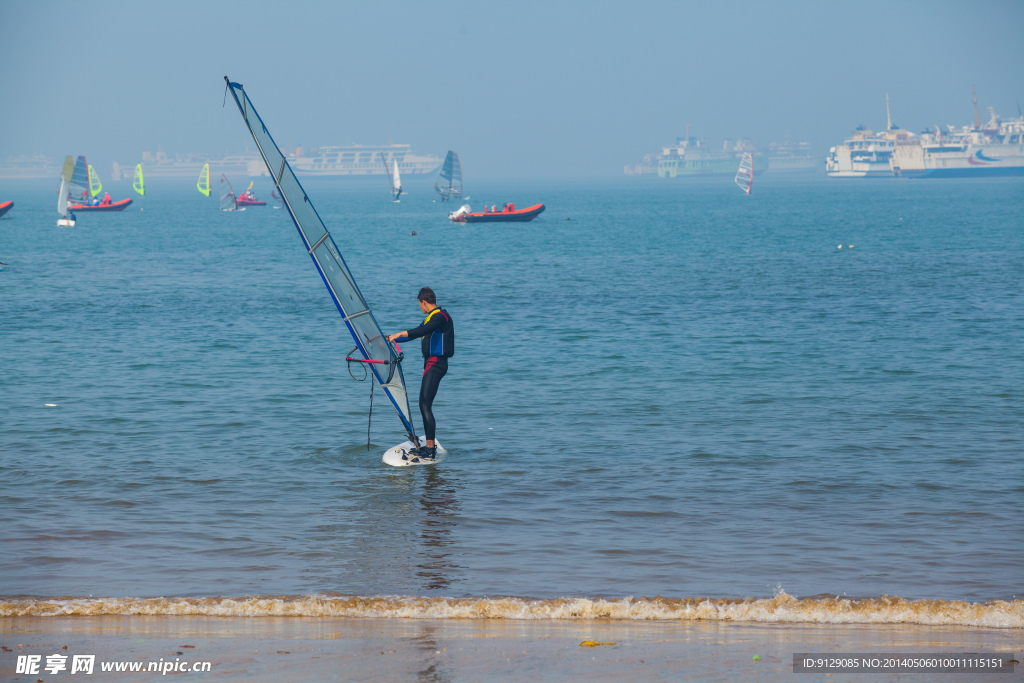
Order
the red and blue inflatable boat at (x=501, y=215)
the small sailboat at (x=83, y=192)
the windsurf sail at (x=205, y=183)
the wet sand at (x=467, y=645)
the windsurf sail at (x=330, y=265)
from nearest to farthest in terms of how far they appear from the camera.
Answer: the wet sand at (x=467, y=645) < the windsurf sail at (x=330, y=265) < the red and blue inflatable boat at (x=501, y=215) < the small sailboat at (x=83, y=192) < the windsurf sail at (x=205, y=183)

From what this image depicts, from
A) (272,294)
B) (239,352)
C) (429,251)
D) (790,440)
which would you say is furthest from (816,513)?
(429,251)

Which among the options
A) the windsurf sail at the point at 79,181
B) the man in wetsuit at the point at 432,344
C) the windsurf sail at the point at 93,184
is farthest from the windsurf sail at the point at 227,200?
the man in wetsuit at the point at 432,344

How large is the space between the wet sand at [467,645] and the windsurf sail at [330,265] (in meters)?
4.25

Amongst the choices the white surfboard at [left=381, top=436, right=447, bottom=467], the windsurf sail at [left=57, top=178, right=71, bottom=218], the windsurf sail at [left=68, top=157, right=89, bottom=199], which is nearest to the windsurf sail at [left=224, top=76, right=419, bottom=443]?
the white surfboard at [left=381, top=436, right=447, bottom=467]

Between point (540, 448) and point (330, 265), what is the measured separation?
12.8 ft

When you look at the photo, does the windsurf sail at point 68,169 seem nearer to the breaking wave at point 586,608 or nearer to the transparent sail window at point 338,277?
the transparent sail window at point 338,277

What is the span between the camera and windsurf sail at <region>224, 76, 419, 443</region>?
10664 millimetres

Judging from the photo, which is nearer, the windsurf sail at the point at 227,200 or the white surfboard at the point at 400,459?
the white surfboard at the point at 400,459

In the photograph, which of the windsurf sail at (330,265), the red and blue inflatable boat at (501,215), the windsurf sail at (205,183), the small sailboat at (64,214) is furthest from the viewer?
the windsurf sail at (205,183)

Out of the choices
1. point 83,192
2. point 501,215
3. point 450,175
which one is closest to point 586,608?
point 501,215

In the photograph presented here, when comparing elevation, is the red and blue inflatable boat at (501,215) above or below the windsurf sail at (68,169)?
below

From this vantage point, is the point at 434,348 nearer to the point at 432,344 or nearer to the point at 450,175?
the point at 432,344

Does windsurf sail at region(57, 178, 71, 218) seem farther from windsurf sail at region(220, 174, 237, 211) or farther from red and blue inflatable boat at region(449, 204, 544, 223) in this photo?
windsurf sail at region(220, 174, 237, 211)

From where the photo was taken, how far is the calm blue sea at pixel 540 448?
838 centimetres
